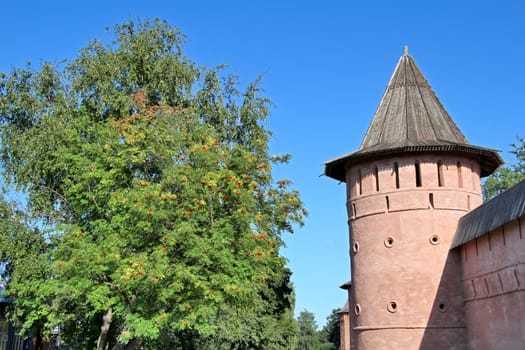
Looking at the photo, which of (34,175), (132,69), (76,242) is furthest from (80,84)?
(76,242)

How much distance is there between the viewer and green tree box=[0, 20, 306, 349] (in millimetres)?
14688

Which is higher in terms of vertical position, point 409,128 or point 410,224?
point 409,128

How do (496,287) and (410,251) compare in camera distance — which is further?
(410,251)

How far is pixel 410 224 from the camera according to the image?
18.3m

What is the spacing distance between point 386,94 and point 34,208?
12679 mm

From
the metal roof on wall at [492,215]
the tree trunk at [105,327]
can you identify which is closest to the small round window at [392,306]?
the metal roof on wall at [492,215]

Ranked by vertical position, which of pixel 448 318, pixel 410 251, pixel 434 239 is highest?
pixel 434 239

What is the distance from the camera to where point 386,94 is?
71.2ft

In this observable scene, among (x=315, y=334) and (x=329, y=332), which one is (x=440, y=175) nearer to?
(x=329, y=332)

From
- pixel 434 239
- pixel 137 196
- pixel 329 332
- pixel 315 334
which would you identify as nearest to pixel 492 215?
pixel 434 239

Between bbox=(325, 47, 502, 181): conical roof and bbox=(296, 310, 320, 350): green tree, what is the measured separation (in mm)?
61990

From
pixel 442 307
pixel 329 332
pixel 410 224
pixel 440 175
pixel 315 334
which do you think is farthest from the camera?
pixel 315 334

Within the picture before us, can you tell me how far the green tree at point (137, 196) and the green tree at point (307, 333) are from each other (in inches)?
2484

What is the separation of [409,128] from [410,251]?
13.5 ft
